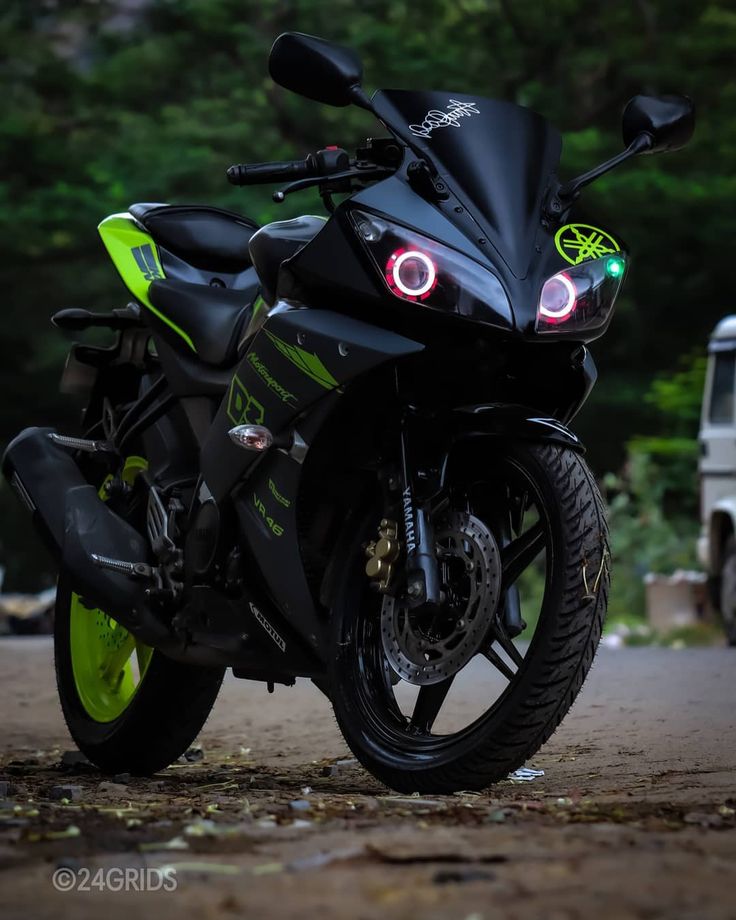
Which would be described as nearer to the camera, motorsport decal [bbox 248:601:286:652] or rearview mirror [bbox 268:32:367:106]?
rearview mirror [bbox 268:32:367:106]

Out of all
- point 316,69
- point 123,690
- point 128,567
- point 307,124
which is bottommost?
point 123,690

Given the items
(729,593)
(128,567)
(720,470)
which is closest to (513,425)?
(128,567)

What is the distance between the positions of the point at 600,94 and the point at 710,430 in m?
12.5

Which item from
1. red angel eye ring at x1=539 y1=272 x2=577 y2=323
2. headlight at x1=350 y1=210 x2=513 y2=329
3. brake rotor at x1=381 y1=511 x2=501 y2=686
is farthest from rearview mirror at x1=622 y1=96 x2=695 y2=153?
brake rotor at x1=381 y1=511 x2=501 y2=686

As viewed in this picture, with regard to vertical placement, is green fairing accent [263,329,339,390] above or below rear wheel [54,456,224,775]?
above

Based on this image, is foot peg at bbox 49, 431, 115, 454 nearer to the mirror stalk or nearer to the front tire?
the mirror stalk

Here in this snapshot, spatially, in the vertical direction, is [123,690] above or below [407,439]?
below

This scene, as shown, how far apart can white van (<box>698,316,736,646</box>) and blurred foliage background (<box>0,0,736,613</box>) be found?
672 centimetres

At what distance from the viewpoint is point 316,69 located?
4.05 metres

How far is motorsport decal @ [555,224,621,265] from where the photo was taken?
4082mm

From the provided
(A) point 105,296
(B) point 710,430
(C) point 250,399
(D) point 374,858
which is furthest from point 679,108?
(A) point 105,296

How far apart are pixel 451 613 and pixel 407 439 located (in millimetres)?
409
